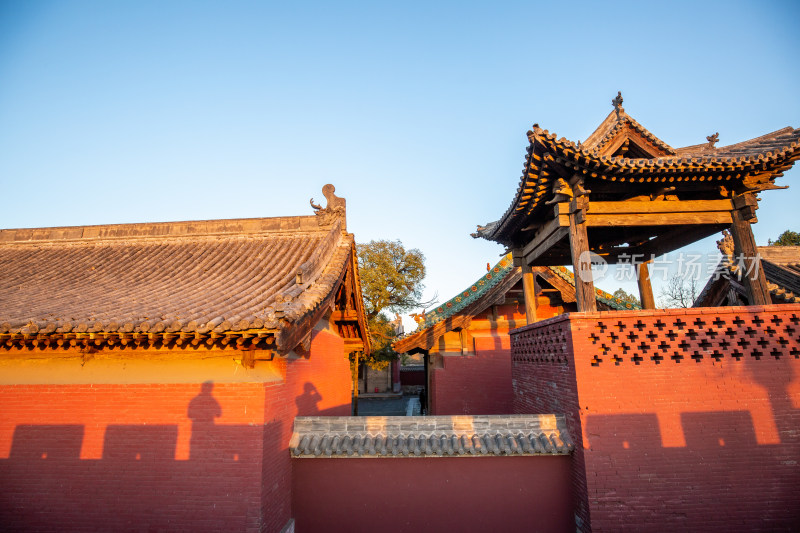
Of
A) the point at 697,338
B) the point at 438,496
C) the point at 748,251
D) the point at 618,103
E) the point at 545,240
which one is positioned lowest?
the point at 438,496

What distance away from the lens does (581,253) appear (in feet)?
18.4

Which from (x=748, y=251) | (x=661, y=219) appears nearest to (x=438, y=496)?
(x=661, y=219)

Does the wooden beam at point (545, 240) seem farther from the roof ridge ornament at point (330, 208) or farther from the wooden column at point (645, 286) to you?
the roof ridge ornament at point (330, 208)

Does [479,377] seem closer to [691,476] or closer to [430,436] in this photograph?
[430,436]

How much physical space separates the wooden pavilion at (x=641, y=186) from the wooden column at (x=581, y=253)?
1 cm

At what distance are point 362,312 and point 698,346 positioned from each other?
647 cm

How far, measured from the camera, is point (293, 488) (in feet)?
17.7

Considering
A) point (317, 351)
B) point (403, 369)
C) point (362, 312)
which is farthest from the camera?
point (403, 369)

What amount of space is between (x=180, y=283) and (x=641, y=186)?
764cm

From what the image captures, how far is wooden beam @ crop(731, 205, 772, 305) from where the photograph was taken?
557cm

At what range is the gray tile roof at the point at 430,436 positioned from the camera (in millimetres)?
5184

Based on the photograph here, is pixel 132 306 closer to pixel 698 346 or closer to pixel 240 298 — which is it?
pixel 240 298

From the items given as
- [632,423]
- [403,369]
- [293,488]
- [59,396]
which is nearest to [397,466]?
[293,488]

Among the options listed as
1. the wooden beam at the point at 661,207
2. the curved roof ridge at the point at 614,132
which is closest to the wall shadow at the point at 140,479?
the wooden beam at the point at 661,207
